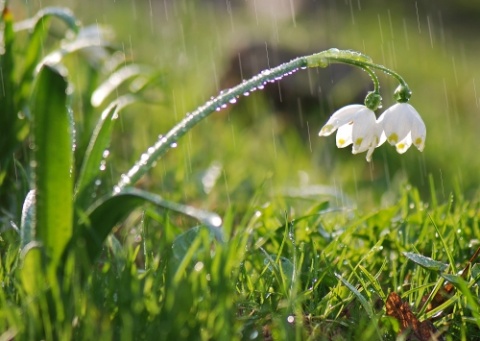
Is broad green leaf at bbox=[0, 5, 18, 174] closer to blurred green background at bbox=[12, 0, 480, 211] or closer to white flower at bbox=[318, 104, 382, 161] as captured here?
blurred green background at bbox=[12, 0, 480, 211]

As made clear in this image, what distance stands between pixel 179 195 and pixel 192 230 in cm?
92

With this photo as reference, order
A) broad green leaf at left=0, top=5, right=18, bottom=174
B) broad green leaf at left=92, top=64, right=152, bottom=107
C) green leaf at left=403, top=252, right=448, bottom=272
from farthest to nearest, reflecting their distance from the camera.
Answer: broad green leaf at left=92, top=64, right=152, bottom=107, broad green leaf at left=0, top=5, right=18, bottom=174, green leaf at left=403, top=252, right=448, bottom=272

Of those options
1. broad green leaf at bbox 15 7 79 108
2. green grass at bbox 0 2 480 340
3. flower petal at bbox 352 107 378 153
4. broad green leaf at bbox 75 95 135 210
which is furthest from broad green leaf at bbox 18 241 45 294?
broad green leaf at bbox 15 7 79 108

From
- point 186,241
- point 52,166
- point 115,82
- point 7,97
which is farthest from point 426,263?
point 115,82

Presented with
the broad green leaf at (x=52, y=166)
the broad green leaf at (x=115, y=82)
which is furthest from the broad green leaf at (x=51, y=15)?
the broad green leaf at (x=52, y=166)

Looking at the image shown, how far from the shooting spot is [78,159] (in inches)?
101

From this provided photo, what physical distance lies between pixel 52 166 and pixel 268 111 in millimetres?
3242

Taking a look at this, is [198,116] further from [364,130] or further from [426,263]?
[426,263]

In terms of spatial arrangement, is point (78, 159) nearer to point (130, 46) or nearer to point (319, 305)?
point (319, 305)

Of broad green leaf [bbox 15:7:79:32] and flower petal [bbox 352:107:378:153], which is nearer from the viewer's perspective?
flower petal [bbox 352:107:378:153]

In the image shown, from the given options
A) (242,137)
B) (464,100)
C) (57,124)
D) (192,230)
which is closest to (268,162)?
(242,137)

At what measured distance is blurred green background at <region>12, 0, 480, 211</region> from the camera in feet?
10.6

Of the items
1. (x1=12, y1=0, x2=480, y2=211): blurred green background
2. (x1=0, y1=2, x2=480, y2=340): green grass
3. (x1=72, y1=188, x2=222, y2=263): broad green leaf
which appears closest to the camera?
(x1=0, y1=2, x2=480, y2=340): green grass

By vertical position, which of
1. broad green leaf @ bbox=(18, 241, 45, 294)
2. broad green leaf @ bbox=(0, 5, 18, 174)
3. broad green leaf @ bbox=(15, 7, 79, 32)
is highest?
broad green leaf @ bbox=(15, 7, 79, 32)
